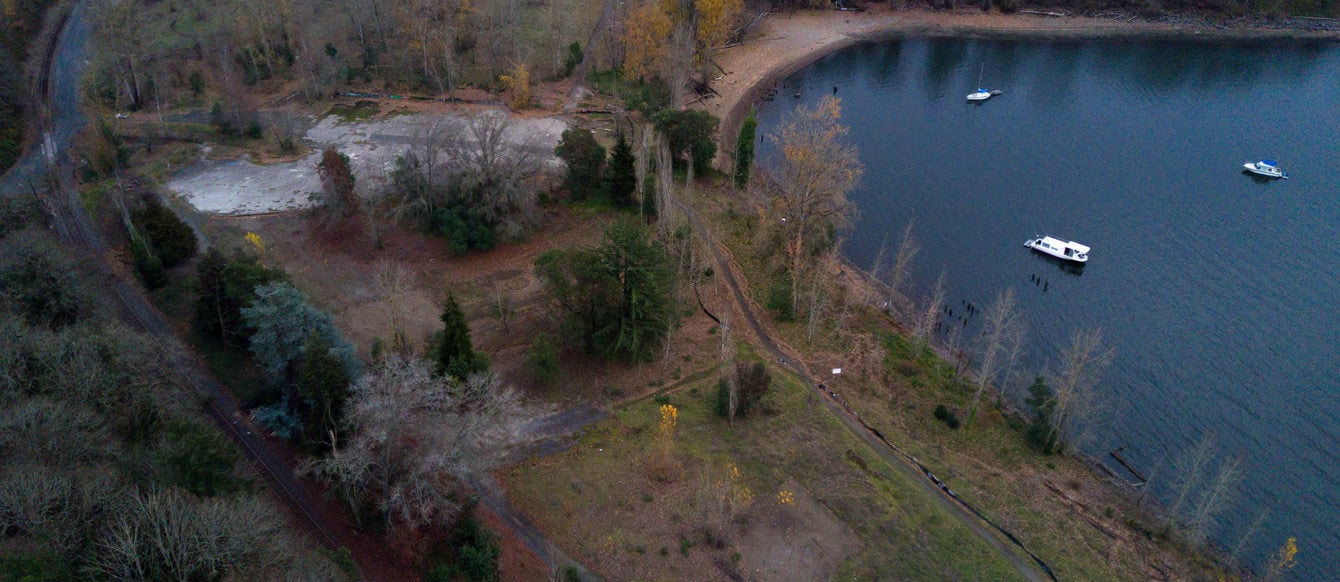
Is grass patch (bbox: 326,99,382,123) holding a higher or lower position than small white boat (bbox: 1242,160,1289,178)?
higher

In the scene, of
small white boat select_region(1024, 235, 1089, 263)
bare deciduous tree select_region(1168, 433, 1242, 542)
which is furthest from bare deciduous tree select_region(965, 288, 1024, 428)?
bare deciduous tree select_region(1168, 433, 1242, 542)

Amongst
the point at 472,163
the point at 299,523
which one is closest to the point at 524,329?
the point at 472,163

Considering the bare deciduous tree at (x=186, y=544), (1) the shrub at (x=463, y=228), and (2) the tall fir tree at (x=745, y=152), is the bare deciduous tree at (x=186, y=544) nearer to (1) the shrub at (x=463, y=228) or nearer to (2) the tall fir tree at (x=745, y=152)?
(1) the shrub at (x=463, y=228)

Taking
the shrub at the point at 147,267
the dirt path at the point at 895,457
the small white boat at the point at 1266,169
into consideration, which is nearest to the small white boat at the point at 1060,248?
the small white boat at the point at 1266,169

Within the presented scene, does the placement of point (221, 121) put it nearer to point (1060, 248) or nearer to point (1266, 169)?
point (1060, 248)

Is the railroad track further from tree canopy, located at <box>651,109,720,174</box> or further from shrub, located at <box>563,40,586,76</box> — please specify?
shrub, located at <box>563,40,586,76</box>

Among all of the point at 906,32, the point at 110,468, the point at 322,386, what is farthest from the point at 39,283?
the point at 906,32

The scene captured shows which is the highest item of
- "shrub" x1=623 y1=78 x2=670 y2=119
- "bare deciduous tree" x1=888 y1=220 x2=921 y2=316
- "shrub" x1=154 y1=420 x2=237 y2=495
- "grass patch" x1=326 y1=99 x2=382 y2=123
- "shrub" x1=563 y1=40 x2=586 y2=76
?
"shrub" x1=563 y1=40 x2=586 y2=76
